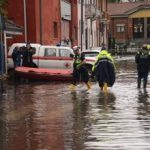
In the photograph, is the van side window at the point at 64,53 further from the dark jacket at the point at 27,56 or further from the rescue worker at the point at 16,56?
the rescue worker at the point at 16,56

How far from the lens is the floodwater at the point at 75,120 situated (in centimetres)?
1157

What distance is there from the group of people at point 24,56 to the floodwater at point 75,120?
23.9 feet

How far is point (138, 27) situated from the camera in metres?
107

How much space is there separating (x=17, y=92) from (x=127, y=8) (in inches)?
3415

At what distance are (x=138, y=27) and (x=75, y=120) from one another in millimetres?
93268

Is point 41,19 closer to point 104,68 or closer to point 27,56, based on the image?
point 27,56

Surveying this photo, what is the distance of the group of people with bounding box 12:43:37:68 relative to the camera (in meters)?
31.5

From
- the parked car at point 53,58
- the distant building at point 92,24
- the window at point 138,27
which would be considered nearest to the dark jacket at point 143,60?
the parked car at point 53,58

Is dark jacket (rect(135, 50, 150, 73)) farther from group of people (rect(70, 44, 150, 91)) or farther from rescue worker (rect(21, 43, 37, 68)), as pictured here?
rescue worker (rect(21, 43, 37, 68))

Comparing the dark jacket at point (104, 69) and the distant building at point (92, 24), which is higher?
the distant building at point (92, 24)

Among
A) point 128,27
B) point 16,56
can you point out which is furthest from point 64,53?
point 128,27

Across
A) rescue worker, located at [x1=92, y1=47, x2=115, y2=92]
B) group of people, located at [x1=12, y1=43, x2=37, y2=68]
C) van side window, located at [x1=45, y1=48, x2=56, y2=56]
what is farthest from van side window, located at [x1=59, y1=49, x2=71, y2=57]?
rescue worker, located at [x1=92, y1=47, x2=115, y2=92]

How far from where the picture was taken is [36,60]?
3278 cm

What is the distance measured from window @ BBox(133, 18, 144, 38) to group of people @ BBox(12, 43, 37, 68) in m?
75.3
